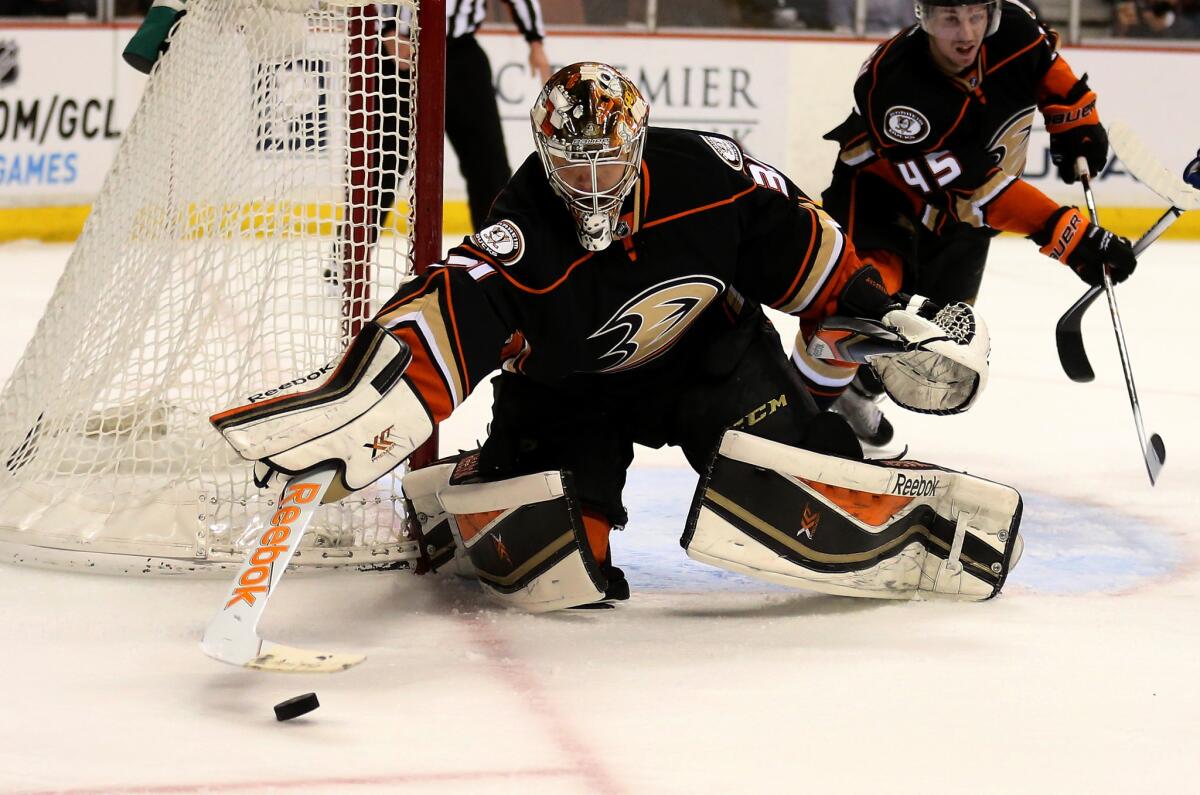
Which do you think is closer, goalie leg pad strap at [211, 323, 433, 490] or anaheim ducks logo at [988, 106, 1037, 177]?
goalie leg pad strap at [211, 323, 433, 490]

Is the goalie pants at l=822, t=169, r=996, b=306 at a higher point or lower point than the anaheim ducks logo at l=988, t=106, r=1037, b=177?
lower

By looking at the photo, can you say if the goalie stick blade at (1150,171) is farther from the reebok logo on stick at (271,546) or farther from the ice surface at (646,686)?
the reebok logo on stick at (271,546)

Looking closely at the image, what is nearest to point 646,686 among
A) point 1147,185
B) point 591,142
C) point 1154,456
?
point 591,142

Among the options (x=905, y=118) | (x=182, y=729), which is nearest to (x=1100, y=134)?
(x=905, y=118)

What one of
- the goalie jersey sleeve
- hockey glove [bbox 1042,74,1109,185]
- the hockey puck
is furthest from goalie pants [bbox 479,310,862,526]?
hockey glove [bbox 1042,74,1109,185]

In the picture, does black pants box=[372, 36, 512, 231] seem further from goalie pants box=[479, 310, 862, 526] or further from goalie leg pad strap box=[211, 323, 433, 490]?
goalie leg pad strap box=[211, 323, 433, 490]

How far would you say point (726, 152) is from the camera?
2285 millimetres

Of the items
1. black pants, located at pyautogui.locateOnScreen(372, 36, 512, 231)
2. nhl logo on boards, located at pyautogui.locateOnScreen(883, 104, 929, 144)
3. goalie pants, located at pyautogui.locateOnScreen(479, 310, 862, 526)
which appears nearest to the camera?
goalie pants, located at pyautogui.locateOnScreen(479, 310, 862, 526)

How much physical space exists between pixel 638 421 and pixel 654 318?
0.85ft

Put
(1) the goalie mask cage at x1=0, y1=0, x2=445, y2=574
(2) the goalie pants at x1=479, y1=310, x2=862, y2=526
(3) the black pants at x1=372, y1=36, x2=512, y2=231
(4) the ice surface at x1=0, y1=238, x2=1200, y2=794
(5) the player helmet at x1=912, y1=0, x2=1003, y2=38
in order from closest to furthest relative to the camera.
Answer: (4) the ice surface at x1=0, y1=238, x2=1200, y2=794 → (2) the goalie pants at x1=479, y1=310, x2=862, y2=526 → (1) the goalie mask cage at x1=0, y1=0, x2=445, y2=574 → (5) the player helmet at x1=912, y1=0, x2=1003, y2=38 → (3) the black pants at x1=372, y1=36, x2=512, y2=231

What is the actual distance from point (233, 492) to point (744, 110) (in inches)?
177

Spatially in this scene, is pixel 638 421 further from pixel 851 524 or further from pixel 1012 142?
pixel 1012 142

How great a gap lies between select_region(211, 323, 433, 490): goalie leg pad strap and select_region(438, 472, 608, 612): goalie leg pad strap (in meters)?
0.24

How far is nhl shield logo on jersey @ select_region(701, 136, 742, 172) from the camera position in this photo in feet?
7.45
